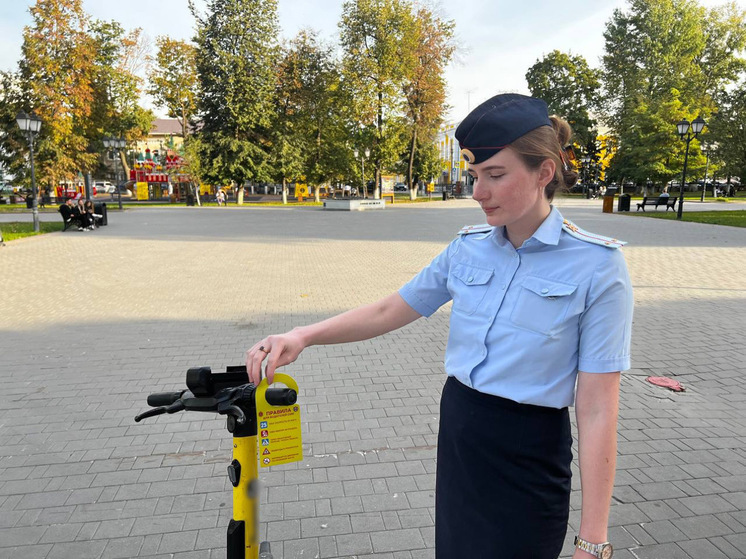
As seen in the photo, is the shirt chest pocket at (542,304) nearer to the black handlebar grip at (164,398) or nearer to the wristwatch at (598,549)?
the wristwatch at (598,549)

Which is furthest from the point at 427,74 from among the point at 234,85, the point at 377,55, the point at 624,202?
the point at 624,202

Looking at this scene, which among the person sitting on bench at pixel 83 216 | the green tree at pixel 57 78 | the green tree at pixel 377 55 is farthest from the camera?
the green tree at pixel 377 55

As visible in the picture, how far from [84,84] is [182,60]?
8992 millimetres

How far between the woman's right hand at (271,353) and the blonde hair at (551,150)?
2.73ft

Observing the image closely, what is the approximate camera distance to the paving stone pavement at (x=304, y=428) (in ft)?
9.51

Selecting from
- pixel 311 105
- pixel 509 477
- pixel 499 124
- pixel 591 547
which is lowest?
pixel 591 547

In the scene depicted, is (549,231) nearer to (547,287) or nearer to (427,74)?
(547,287)

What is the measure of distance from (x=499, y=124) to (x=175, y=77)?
45350 millimetres

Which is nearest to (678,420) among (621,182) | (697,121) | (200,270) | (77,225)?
(200,270)

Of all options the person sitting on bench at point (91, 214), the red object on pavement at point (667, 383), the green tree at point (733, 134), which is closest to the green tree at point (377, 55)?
the green tree at point (733, 134)

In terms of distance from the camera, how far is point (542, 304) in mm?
1342

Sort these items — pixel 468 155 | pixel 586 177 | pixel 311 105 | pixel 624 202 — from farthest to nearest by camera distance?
pixel 586 177
pixel 311 105
pixel 624 202
pixel 468 155

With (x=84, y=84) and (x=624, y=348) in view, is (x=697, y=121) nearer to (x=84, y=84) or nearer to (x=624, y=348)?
(x=624, y=348)

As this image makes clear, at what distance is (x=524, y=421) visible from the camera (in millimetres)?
1387
